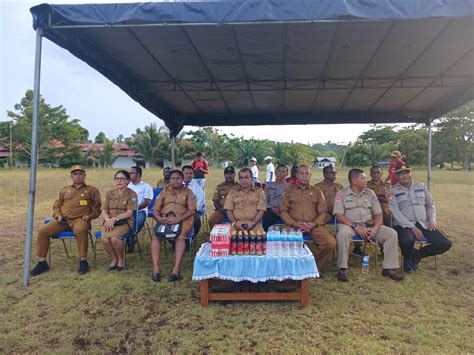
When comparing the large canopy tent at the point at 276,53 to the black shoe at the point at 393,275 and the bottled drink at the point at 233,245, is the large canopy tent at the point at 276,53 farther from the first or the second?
the black shoe at the point at 393,275

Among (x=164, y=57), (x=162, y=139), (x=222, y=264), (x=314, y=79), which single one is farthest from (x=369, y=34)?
(x=162, y=139)

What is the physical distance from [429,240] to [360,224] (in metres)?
0.90

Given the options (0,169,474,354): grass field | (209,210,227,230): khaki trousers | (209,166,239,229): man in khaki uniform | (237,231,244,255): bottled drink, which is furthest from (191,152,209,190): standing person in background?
(237,231,244,255): bottled drink

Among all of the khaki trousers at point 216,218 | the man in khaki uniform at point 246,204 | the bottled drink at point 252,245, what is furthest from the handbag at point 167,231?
the khaki trousers at point 216,218

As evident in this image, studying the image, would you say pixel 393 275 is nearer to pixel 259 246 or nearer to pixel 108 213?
pixel 259 246

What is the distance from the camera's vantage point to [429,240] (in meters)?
4.20

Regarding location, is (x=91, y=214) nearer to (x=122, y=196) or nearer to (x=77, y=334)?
(x=122, y=196)

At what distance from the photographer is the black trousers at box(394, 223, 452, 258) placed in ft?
13.7

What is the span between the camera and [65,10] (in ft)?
11.3

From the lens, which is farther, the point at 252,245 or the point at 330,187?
the point at 330,187

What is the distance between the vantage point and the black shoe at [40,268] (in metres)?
4.22

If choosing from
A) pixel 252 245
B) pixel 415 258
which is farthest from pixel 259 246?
pixel 415 258

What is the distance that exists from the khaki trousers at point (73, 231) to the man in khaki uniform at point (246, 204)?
192 cm

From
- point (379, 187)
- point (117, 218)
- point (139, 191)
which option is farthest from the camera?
point (139, 191)
